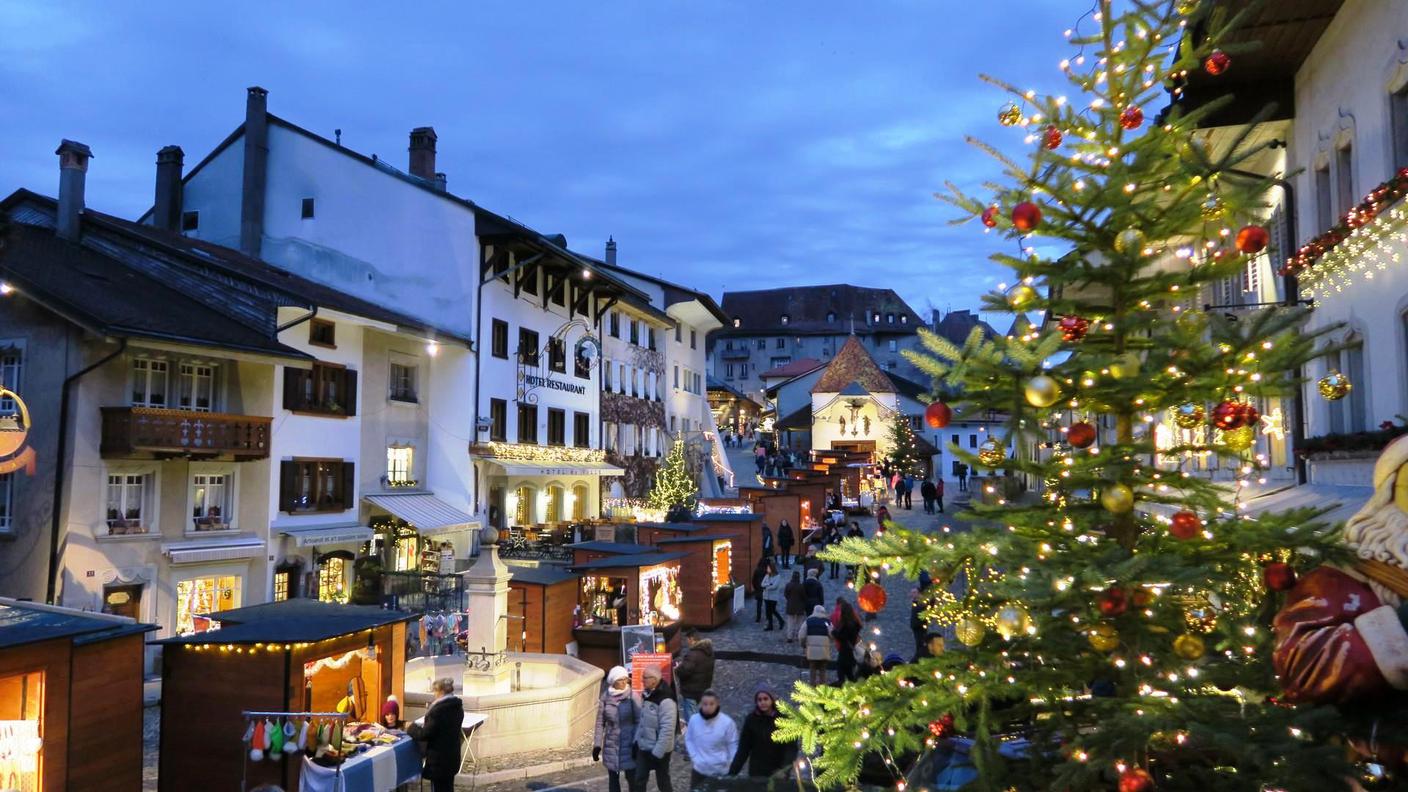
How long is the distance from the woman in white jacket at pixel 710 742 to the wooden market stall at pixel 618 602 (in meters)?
7.45

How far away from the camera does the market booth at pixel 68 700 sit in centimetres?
881

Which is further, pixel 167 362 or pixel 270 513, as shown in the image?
pixel 270 513

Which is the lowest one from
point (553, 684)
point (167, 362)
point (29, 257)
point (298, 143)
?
point (553, 684)

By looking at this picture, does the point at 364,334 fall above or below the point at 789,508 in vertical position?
above

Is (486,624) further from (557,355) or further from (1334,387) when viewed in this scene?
(557,355)

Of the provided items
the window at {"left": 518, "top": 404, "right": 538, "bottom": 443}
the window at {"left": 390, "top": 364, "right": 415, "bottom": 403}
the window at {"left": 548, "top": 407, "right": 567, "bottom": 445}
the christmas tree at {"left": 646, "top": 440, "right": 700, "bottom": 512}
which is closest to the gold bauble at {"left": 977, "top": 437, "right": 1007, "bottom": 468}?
the window at {"left": 390, "top": 364, "right": 415, "bottom": 403}

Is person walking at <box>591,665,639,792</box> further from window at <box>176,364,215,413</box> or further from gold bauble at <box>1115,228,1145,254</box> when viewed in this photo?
window at <box>176,364,215,413</box>

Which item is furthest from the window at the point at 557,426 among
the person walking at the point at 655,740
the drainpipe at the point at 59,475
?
the person walking at the point at 655,740

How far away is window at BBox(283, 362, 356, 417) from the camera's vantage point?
78.1 feet

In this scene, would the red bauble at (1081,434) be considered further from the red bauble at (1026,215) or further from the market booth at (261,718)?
the market booth at (261,718)

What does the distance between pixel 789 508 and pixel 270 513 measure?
15304 mm

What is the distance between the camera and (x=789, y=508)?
97.0ft

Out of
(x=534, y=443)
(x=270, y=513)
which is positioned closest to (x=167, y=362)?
(x=270, y=513)

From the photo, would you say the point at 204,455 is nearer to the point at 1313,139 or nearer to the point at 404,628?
the point at 404,628
